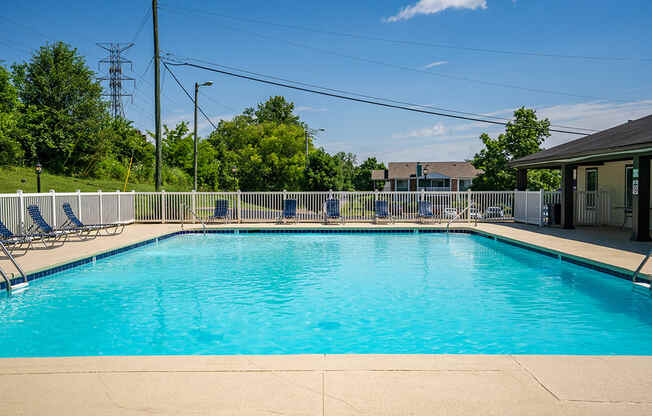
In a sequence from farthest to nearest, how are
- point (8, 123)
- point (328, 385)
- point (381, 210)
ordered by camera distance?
1. point (8, 123)
2. point (381, 210)
3. point (328, 385)

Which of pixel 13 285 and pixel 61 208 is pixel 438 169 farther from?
pixel 13 285

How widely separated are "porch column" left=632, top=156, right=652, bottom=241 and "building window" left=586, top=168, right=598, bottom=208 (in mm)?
4831

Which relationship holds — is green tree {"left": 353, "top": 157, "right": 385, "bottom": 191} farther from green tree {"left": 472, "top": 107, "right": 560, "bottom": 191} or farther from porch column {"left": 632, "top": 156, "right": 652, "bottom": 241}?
porch column {"left": 632, "top": 156, "right": 652, "bottom": 241}

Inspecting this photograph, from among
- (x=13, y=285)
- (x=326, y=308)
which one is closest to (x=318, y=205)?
(x=326, y=308)

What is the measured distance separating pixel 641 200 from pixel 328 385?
34.6 ft

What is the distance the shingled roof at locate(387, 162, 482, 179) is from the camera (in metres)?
54.1

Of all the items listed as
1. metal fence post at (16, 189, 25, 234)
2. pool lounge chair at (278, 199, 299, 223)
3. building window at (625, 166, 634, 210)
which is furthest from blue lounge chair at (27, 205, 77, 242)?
building window at (625, 166, 634, 210)

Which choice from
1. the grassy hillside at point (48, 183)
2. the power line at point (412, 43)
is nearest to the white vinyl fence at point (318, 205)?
the power line at point (412, 43)

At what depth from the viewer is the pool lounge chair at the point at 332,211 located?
16250mm

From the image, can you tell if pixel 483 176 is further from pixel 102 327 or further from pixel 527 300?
pixel 102 327

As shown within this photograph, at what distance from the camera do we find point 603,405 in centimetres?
256

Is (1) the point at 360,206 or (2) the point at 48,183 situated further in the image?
(2) the point at 48,183

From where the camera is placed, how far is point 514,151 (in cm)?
3406

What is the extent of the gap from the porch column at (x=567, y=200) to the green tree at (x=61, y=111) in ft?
87.2
